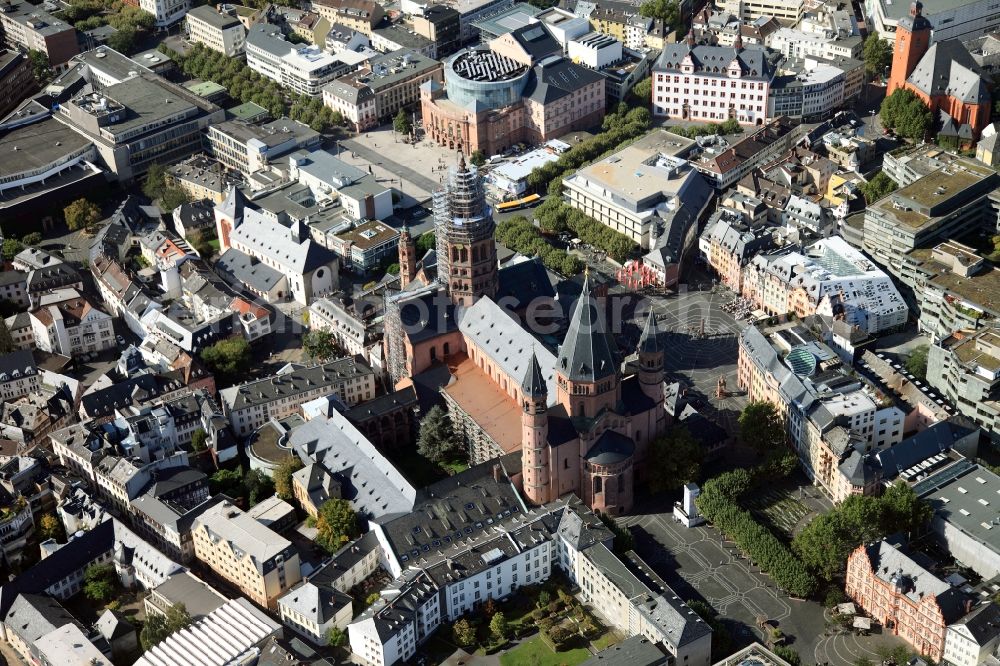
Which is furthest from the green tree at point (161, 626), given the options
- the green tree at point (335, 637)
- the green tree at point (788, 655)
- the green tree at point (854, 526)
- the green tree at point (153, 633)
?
the green tree at point (854, 526)

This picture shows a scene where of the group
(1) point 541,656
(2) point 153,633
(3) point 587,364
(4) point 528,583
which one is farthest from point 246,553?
(3) point 587,364

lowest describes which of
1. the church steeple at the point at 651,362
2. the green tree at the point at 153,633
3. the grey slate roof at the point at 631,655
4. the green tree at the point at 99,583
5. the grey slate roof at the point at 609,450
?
the green tree at the point at 99,583

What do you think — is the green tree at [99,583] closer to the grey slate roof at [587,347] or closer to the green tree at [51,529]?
the green tree at [51,529]

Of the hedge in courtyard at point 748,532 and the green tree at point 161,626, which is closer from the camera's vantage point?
the green tree at point 161,626

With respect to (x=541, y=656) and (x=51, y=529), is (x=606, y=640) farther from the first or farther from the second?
(x=51, y=529)

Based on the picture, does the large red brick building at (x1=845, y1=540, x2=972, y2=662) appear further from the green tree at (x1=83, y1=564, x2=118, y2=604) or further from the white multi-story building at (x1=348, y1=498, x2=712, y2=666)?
the green tree at (x1=83, y1=564, x2=118, y2=604)

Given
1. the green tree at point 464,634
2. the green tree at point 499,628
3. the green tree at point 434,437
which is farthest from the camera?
the green tree at point 434,437

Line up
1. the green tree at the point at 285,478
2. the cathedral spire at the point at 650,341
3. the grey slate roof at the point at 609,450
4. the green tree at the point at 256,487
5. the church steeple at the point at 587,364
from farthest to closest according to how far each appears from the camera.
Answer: the green tree at the point at 256,487, the green tree at the point at 285,478, the cathedral spire at the point at 650,341, the grey slate roof at the point at 609,450, the church steeple at the point at 587,364

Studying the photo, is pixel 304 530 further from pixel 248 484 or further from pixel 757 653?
pixel 757 653
